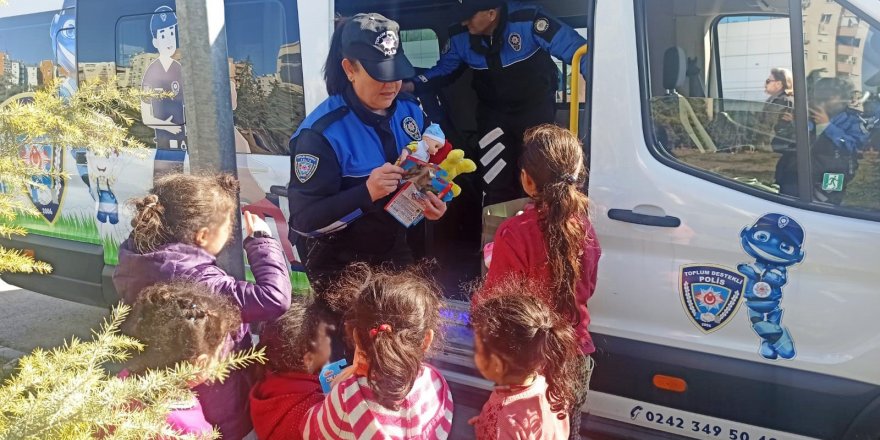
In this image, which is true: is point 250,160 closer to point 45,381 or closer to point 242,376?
point 242,376

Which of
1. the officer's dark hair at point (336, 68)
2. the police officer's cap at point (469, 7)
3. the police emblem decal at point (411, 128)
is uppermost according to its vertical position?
the police officer's cap at point (469, 7)

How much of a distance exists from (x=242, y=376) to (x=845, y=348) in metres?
1.91

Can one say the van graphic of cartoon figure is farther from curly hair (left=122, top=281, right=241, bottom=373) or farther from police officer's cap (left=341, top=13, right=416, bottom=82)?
curly hair (left=122, top=281, right=241, bottom=373)

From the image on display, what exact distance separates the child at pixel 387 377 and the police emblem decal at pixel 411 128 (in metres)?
0.85

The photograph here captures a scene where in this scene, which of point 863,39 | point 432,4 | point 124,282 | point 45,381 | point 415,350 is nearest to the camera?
point 45,381

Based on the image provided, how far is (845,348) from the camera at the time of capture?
2.11 m

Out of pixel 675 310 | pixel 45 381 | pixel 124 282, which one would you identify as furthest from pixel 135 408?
pixel 675 310

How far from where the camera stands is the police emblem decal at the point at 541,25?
3.46 metres

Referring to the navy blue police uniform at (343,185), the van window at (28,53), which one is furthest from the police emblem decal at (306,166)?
the van window at (28,53)

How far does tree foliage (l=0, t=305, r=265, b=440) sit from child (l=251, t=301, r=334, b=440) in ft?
1.96

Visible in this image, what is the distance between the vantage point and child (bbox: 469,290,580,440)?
159cm

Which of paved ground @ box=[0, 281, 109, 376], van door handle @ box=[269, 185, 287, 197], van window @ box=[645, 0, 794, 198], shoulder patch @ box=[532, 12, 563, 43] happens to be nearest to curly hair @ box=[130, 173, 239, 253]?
van door handle @ box=[269, 185, 287, 197]

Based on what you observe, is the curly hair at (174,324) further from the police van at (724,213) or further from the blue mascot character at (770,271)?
the blue mascot character at (770,271)

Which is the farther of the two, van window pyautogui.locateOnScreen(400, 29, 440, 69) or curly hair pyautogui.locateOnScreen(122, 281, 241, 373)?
van window pyautogui.locateOnScreen(400, 29, 440, 69)
